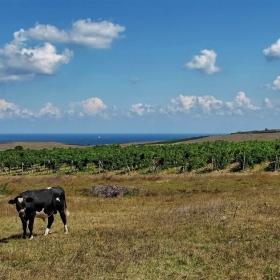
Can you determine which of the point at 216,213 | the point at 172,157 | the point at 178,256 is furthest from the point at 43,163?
the point at 178,256

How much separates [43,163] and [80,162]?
1541 centimetres

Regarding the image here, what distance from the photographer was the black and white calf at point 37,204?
1612 cm

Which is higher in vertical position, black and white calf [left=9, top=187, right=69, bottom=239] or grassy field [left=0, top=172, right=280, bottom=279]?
black and white calf [left=9, top=187, right=69, bottom=239]

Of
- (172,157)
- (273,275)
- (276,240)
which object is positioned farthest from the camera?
(172,157)

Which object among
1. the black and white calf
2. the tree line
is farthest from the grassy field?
the tree line

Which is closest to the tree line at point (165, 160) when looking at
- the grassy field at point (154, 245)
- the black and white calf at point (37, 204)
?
the grassy field at point (154, 245)

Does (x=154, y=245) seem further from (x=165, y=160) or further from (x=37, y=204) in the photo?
(x=165, y=160)

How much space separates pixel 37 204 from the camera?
16453 mm

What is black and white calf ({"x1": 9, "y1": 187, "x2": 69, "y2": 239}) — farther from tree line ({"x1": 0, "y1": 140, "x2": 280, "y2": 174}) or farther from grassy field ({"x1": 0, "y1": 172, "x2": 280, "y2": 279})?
tree line ({"x1": 0, "y1": 140, "x2": 280, "y2": 174})

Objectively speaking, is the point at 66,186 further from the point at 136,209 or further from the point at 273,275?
the point at 273,275

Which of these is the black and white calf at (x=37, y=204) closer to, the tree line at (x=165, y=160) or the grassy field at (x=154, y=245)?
the grassy field at (x=154, y=245)

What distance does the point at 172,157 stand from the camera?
64500mm

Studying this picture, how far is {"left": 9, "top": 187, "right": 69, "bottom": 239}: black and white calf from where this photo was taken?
52.9 ft

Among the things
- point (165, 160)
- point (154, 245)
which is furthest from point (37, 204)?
point (165, 160)
